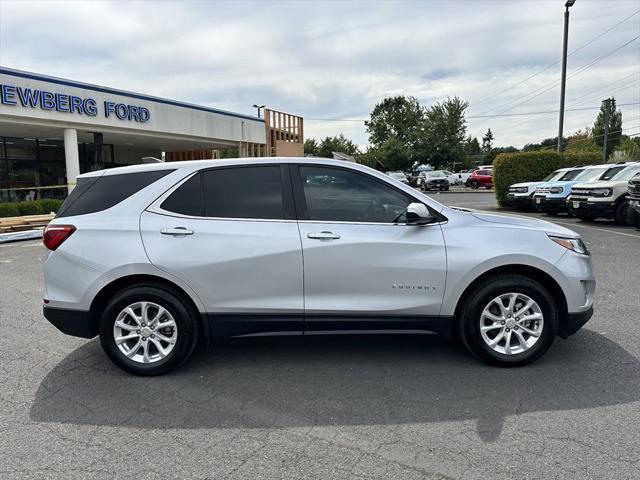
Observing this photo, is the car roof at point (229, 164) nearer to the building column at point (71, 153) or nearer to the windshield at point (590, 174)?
the windshield at point (590, 174)

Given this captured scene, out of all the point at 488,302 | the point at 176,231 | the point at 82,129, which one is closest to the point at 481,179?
the point at 82,129

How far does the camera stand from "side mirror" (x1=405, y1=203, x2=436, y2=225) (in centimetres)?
372

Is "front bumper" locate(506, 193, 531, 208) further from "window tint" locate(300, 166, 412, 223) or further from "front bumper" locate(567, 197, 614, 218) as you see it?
"window tint" locate(300, 166, 412, 223)

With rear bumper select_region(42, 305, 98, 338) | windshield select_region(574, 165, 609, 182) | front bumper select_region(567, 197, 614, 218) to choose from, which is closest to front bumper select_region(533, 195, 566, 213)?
windshield select_region(574, 165, 609, 182)

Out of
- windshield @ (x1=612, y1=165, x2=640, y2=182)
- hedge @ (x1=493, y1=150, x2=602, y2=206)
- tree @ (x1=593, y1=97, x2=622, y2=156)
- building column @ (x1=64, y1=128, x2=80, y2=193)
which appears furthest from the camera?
tree @ (x1=593, y1=97, x2=622, y2=156)

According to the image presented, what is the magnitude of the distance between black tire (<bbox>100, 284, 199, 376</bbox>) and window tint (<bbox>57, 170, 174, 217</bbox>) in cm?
77

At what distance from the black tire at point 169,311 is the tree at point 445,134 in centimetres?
5111

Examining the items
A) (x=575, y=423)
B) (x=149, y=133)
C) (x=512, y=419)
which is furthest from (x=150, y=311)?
(x=149, y=133)

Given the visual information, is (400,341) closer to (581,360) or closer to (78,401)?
(581,360)

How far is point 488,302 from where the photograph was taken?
387 centimetres

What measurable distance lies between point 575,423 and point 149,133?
68.7 ft

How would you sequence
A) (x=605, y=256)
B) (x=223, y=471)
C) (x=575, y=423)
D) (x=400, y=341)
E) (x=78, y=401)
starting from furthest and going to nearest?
1. (x=605, y=256)
2. (x=400, y=341)
3. (x=78, y=401)
4. (x=575, y=423)
5. (x=223, y=471)

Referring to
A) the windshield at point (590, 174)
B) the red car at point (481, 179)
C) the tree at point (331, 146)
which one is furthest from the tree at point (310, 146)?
the windshield at point (590, 174)

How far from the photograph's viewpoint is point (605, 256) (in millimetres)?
8875
